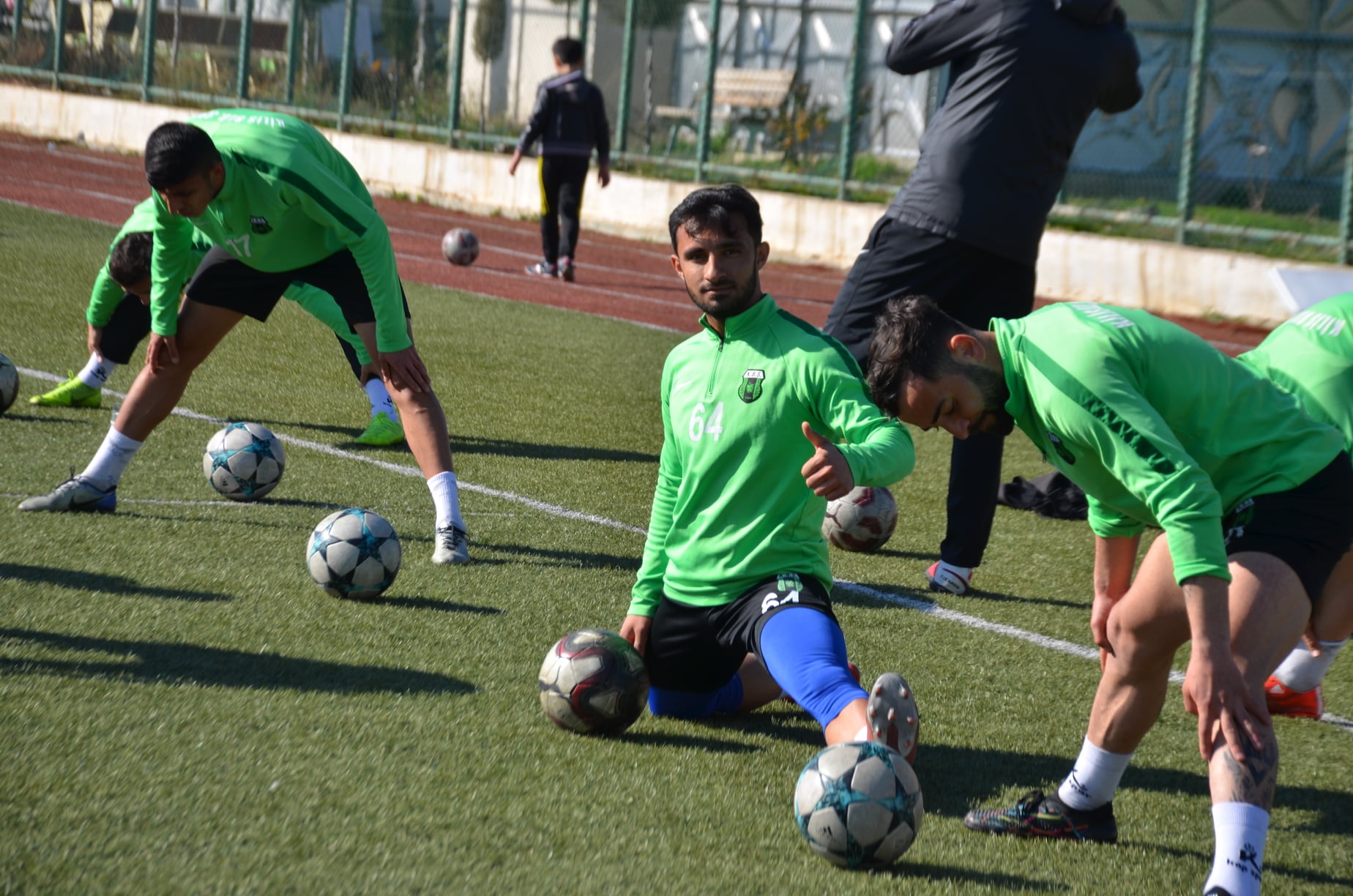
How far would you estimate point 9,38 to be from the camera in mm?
32781

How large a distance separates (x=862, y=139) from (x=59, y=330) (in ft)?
41.9

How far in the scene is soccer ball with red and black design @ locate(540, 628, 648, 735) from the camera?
4.08 m

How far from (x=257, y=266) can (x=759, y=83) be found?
1719 cm

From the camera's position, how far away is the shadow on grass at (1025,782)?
3.95 m

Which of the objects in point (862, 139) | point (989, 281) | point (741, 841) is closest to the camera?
point (741, 841)

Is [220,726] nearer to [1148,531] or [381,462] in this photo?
[381,462]

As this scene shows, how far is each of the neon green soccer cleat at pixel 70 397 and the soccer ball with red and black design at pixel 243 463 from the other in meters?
1.98

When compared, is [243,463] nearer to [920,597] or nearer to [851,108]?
[920,597]

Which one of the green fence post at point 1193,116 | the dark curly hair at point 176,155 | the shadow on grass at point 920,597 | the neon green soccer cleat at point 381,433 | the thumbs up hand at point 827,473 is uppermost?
the green fence post at point 1193,116

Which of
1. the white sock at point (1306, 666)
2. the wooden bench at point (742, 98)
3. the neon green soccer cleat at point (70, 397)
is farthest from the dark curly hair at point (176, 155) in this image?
the wooden bench at point (742, 98)

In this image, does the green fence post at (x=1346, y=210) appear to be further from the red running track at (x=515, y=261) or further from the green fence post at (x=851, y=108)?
the green fence post at (x=851, y=108)

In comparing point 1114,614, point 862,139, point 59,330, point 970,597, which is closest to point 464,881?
point 1114,614

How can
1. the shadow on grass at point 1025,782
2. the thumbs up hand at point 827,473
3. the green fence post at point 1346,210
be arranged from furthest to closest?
the green fence post at point 1346,210 → the shadow on grass at point 1025,782 → the thumbs up hand at point 827,473

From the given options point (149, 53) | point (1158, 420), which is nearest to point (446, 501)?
point (1158, 420)
